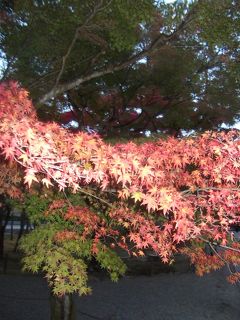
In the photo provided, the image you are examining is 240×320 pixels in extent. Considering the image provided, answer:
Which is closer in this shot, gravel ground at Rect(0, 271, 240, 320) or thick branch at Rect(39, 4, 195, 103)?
thick branch at Rect(39, 4, 195, 103)

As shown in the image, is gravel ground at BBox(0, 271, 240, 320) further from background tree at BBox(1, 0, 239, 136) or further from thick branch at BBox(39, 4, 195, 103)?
thick branch at BBox(39, 4, 195, 103)

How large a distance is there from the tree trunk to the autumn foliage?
8.93ft

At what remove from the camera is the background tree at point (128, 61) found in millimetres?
7555

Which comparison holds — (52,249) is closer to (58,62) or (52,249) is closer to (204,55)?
(58,62)

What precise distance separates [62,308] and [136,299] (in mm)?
5975

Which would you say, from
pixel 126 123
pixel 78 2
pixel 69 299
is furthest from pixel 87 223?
pixel 126 123

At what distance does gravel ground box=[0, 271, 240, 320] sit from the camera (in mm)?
10664

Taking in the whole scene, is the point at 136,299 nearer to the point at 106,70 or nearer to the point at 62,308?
the point at 62,308

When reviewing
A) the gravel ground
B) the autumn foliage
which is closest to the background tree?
the autumn foliage

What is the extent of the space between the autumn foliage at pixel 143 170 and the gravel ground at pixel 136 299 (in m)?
6.04

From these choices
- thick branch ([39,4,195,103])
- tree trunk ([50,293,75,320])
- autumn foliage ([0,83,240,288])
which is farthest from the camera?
thick branch ([39,4,195,103])

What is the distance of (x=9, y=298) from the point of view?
38.2 ft

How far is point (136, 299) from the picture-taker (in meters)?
12.4

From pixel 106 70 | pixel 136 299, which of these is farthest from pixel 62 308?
pixel 136 299
